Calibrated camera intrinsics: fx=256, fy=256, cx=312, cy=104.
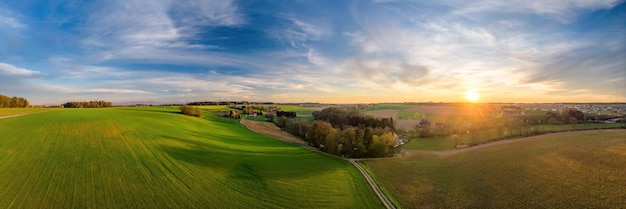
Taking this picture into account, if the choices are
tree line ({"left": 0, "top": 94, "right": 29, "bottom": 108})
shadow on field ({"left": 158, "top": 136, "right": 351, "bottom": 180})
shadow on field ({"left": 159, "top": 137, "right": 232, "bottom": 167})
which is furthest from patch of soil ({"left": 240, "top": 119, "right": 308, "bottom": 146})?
tree line ({"left": 0, "top": 94, "right": 29, "bottom": 108})

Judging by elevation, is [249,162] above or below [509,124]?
below

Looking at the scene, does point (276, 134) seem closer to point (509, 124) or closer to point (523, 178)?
point (523, 178)

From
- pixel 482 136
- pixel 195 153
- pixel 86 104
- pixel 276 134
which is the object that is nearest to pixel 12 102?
pixel 86 104

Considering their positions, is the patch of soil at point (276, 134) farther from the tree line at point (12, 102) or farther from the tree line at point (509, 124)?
the tree line at point (12, 102)

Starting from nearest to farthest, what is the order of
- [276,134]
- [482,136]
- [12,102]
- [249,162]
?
1. [249,162]
2. [276,134]
3. [482,136]
4. [12,102]

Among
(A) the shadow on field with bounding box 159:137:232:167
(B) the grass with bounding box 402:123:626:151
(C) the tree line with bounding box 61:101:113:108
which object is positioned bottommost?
(B) the grass with bounding box 402:123:626:151

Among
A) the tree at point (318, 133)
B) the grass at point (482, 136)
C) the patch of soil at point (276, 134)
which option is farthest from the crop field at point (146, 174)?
the grass at point (482, 136)

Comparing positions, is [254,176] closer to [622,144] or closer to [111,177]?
[111,177]

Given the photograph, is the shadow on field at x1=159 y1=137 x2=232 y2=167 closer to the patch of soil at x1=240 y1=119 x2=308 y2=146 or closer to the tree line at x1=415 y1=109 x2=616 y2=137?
the patch of soil at x1=240 y1=119 x2=308 y2=146
